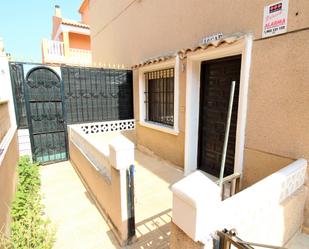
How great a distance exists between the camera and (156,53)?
550cm

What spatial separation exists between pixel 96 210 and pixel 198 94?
340 cm

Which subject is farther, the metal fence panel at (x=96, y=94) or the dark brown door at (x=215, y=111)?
the metal fence panel at (x=96, y=94)

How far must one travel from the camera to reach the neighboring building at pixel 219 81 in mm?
2535

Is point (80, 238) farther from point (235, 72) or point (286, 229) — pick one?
point (235, 72)

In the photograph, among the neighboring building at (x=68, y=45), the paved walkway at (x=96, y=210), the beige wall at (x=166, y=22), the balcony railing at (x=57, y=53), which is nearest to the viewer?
the paved walkway at (x=96, y=210)

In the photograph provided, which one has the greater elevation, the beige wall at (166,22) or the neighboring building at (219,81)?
the beige wall at (166,22)

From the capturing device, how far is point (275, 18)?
2615 millimetres

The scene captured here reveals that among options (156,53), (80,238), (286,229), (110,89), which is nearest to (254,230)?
(286,229)

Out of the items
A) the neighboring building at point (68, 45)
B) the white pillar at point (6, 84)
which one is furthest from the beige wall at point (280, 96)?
the neighboring building at point (68, 45)

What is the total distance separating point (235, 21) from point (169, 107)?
281 cm

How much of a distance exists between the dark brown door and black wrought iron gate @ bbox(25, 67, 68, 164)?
4534 millimetres

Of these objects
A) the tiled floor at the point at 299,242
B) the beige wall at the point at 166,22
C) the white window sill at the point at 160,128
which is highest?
the beige wall at the point at 166,22

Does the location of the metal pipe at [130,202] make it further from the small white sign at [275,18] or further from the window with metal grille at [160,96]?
the window with metal grille at [160,96]

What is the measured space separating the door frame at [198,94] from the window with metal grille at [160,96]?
103 centimetres
